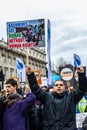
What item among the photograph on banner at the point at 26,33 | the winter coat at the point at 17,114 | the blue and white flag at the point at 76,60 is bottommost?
the winter coat at the point at 17,114

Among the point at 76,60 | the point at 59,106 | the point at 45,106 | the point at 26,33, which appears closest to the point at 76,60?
the point at 76,60

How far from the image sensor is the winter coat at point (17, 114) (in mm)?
7370

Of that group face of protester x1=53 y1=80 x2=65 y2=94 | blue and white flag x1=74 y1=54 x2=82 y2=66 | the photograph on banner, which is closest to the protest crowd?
face of protester x1=53 y1=80 x2=65 y2=94

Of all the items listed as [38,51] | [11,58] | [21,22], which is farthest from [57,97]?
[38,51]

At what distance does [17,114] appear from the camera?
24.4 feet

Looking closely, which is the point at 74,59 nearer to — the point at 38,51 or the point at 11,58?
the point at 11,58

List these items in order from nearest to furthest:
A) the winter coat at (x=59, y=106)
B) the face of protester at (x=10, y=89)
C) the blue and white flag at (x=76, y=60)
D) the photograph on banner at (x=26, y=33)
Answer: the winter coat at (x=59, y=106) → the face of protester at (x=10, y=89) → the photograph on banner at (x=26, y=33) → the blue and white flag at (x=76, y=60)

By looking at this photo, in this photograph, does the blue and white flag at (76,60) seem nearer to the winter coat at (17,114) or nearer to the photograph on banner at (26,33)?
the photograph on banner at (26,33)

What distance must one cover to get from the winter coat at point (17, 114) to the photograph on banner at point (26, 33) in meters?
7.53

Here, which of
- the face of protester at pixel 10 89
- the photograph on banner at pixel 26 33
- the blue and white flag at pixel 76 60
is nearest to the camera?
the face of protester at pixel 10 89

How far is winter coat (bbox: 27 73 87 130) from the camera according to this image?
735cm

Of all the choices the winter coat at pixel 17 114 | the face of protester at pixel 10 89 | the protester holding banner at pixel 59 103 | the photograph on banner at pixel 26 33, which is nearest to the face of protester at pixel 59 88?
the protester holding banner at pixel 59 103

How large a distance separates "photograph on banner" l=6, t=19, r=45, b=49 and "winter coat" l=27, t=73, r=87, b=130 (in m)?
7.42

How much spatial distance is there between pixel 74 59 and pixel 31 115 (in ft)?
29.2
